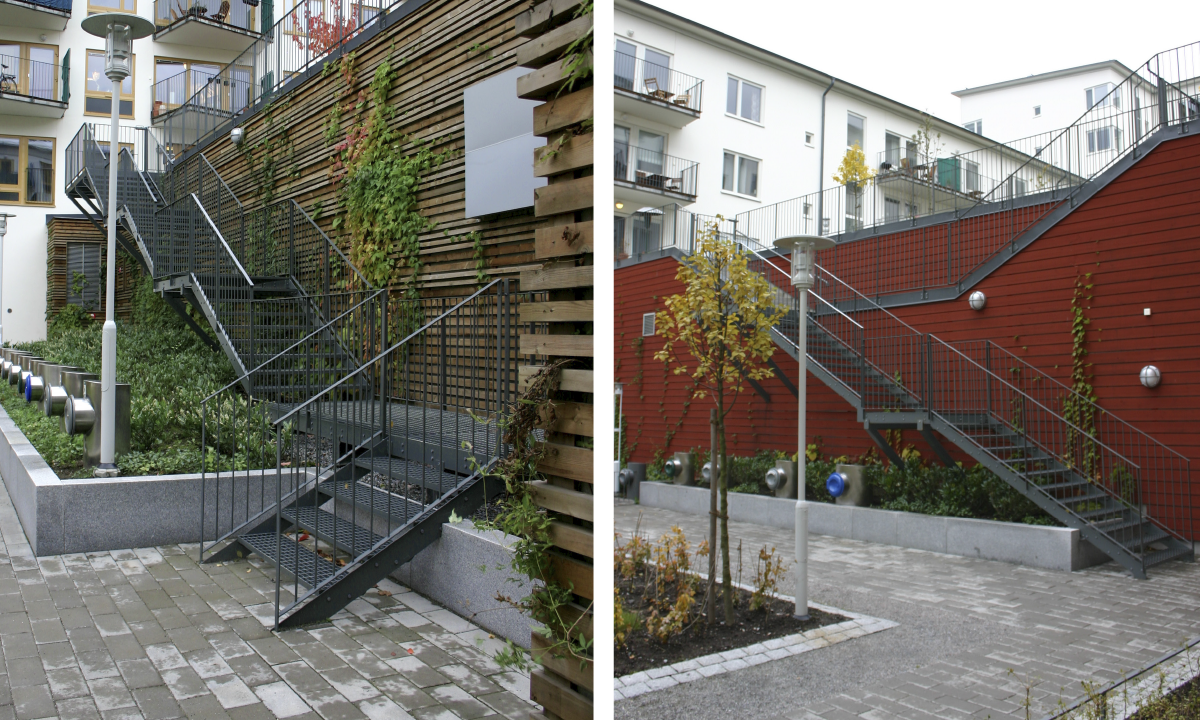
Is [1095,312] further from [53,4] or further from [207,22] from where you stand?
[53,4]

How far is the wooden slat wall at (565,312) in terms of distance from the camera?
Answer: 7.59ft

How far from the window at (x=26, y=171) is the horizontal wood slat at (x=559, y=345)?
19.7 metres

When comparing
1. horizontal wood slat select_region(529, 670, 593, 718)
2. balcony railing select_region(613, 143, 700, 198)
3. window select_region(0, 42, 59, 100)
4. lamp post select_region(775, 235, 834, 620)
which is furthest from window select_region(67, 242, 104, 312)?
balcony railing select_region(613, 143, 700, 198)

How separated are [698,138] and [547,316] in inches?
28.3

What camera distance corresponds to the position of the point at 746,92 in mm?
1961

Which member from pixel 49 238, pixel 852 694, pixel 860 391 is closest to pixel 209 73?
pixel 49 238

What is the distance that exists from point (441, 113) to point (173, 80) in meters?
14.7

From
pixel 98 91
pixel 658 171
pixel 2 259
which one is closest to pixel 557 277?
pixel 658 171

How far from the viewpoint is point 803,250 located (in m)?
Result: 2.91

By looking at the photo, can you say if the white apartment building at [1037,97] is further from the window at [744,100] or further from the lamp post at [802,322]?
the lamp post at [802,322]

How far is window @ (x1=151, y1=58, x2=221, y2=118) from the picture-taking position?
17734 millimetres

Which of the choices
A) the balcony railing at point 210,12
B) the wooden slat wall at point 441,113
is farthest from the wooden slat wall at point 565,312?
the balcony railing at point 210,12

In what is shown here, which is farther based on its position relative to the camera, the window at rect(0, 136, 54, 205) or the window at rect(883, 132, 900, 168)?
the window at rect(0, 136, 54, 205)

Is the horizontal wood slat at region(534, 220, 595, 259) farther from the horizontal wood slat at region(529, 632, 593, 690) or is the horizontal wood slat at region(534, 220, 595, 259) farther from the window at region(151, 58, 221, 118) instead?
the window at region(151, 58, 221, 118)
